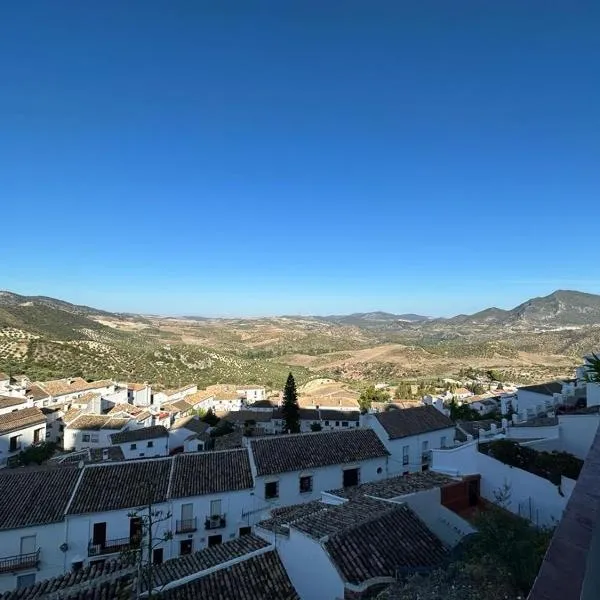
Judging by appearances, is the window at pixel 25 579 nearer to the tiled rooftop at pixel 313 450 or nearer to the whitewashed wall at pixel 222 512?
the whitewashed wall at pixel 222 512

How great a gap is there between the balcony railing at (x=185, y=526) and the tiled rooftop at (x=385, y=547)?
32.5ft

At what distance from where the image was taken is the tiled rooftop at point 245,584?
9.23 metres

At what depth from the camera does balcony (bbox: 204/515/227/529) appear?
17.7m

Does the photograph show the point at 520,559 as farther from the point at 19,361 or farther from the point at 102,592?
A: the point at 19,361

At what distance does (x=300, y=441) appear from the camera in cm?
2106

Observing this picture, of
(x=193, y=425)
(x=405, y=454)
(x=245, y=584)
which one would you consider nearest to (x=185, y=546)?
(x=245, y=584)

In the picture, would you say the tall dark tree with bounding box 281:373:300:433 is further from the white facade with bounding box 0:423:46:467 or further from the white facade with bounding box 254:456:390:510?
the white facade with bounding box 254:456:390:510

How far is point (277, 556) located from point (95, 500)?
9772mm

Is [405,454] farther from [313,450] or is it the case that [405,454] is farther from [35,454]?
[35,454]

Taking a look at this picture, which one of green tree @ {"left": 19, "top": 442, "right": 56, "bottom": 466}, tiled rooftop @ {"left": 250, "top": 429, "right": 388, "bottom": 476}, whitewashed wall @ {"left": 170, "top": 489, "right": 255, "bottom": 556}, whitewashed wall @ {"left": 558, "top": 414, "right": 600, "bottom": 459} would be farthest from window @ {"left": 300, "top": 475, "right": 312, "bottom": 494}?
green tree @ {"left": 19, "top": 442, "right": 56, "bottom": 466}

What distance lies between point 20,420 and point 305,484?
25750mm

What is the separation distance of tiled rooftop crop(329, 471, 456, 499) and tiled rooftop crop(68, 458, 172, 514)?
7.39 meters

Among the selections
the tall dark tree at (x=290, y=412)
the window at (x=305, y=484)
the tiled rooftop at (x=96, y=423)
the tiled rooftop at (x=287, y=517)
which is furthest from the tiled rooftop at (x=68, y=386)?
the tiled rooftop at (x=287, y=517)

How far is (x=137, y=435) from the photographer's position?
113 ft
